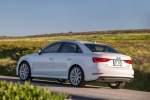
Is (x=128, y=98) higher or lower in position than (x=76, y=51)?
lower

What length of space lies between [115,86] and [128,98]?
384 centimetres

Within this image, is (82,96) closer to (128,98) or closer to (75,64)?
(128,98)

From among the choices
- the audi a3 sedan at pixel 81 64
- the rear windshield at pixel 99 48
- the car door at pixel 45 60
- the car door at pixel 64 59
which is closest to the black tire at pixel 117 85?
the audi a3 sedan at pixel 81 64

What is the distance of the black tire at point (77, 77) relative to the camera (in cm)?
1304

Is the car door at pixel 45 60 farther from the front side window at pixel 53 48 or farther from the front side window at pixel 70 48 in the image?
the front side window at pixel 70 48

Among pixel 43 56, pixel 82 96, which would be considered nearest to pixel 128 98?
pixel 82 96

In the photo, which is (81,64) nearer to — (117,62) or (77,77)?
(77,77)

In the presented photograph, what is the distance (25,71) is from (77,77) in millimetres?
2954

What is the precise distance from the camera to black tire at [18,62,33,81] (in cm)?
1539

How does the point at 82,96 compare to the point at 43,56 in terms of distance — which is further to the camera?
the point at 43,56

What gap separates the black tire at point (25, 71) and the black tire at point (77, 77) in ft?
7.93

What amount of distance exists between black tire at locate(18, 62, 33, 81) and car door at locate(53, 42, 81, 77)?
4.83 feet

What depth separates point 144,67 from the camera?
20.5 meters

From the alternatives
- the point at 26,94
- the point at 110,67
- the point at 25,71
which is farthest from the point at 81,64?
the point at 26,94
